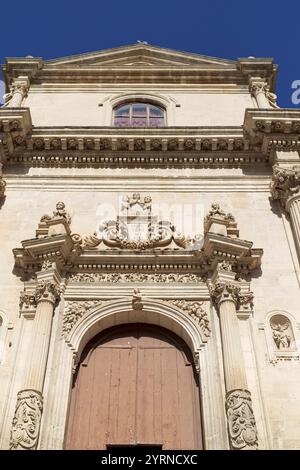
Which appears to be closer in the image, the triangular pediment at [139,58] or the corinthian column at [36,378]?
the corinthian column at [36,378]

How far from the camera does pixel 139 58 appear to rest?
20.8m

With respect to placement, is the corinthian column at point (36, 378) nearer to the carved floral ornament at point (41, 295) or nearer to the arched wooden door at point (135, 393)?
the carved floral ornament at point (41, 295)

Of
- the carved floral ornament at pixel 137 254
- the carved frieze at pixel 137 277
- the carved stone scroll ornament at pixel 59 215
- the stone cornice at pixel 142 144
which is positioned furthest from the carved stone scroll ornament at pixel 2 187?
the carved frieze at pixel 137 277

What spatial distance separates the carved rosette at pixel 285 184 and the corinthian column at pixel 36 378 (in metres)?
5.87

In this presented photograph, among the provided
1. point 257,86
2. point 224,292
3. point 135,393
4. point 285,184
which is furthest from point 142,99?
point 135,393

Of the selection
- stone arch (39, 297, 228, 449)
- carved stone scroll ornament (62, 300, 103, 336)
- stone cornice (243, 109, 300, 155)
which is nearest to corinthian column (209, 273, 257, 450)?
stone arch (39, 297, 228, 449)

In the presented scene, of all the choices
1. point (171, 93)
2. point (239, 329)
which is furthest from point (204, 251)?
point (171, 93)

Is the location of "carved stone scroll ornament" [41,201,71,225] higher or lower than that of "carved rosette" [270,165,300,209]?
lower

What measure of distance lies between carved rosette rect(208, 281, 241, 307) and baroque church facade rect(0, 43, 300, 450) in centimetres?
3

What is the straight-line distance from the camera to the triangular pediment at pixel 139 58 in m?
20.0

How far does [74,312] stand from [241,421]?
407 centimetres

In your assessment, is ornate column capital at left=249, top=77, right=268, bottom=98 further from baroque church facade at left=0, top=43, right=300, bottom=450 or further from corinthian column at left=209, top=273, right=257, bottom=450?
corinthian column at left=209, top=273, right=257, bottom=450

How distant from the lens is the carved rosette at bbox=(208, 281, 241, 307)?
11750 millimetres

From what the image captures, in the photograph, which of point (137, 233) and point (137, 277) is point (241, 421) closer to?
point (137, 277)
